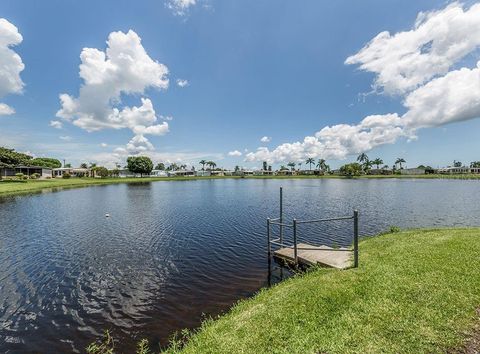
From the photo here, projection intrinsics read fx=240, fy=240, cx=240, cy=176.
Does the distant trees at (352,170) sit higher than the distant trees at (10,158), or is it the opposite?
the distant trees at (10,158)

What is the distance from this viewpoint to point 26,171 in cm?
9294

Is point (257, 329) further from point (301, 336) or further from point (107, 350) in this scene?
point (107, 350)

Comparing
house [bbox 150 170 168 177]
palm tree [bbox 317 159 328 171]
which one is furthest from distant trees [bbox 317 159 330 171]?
house [bbox 150 170 168 177]

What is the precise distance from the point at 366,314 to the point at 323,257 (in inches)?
212

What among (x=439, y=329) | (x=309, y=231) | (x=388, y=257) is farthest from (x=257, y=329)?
(x=309, y=231)

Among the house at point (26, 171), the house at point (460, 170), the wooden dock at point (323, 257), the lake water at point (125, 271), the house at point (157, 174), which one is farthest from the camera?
the house at point (460, 170)

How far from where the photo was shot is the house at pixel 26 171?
81.1m

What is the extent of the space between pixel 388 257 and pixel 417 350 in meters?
6.02

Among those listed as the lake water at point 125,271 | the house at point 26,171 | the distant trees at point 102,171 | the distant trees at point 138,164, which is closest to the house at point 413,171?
the distant trees at point 138,164

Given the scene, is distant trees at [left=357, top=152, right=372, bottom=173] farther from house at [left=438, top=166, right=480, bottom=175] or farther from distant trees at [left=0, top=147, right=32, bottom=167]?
distant trees at [left=0, top=147, right=32, bottom=167]

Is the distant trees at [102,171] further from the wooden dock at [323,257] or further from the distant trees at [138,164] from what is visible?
the wooden dock at [323,257]

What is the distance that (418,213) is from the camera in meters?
28.9

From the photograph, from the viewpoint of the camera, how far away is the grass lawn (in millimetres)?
5289

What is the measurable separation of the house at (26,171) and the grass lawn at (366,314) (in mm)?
102778
